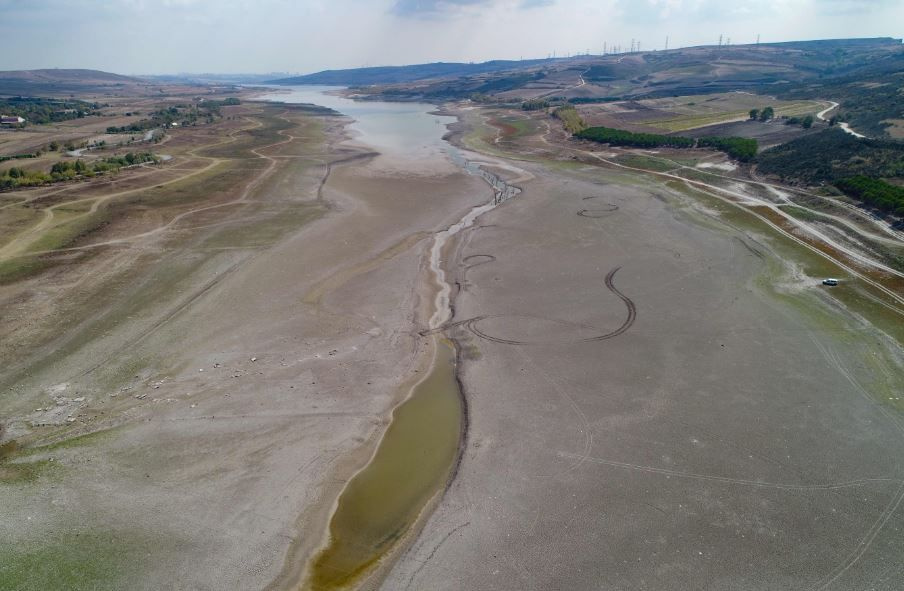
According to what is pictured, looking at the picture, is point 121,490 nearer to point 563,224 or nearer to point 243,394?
point 243,394

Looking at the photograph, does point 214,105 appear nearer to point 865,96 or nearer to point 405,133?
point 405,133

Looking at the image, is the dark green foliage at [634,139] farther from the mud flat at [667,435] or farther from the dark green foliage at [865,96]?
the mud flat at [667,435]

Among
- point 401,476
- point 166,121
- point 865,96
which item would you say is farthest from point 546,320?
point 166,121

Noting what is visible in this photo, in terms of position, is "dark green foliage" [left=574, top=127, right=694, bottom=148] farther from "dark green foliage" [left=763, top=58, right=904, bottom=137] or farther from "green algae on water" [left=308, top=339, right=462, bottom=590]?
"green algae on water" [left=308, top=339, right=462, bottom=590]

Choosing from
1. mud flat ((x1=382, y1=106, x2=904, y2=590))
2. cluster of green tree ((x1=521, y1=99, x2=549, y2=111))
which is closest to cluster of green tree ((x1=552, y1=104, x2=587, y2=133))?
cluster of green tree ((x1=521, y1=99, x2=549, y2=111))

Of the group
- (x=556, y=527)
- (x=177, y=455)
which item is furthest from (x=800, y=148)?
(x=177, y=455)

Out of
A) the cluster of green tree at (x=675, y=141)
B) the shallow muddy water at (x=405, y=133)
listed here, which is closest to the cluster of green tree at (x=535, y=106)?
the shallow muddy water at (x=405, y=133)
